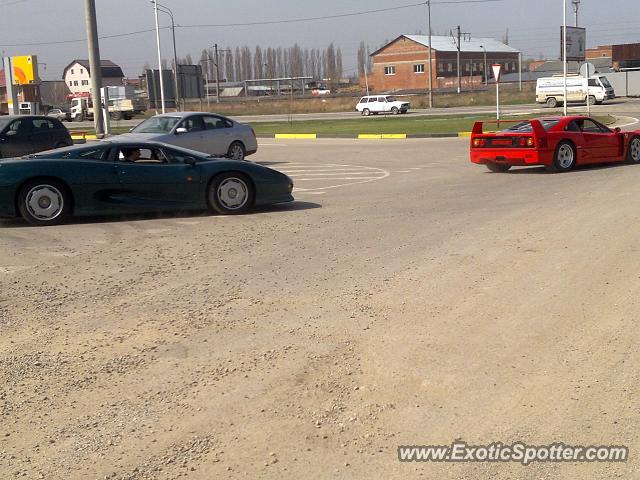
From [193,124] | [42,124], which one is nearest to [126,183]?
[193,124]

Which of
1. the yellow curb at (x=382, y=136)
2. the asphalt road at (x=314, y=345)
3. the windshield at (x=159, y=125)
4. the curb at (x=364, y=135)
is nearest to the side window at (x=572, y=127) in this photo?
the asphalt road at (x=314, y=345)

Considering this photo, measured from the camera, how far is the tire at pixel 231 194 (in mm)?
11891

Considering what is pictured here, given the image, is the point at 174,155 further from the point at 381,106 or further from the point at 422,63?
the point at 422,63

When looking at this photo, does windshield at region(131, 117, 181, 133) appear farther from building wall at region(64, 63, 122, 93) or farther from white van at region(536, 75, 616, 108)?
building wall at region(64, 63, 122, 93)

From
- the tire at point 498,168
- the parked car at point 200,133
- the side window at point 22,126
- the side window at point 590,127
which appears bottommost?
the tire at point 498,168

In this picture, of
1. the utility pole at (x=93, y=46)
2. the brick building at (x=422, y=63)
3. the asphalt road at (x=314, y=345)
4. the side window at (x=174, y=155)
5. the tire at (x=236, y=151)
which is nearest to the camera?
the asphalt road at (x=314, y=345)

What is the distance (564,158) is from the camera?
1703 centimetres

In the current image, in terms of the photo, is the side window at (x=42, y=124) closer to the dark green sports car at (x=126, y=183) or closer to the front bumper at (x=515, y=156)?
the dark green sports car at (x=126, y=183)

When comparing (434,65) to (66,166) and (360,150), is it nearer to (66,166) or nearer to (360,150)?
(360,150)

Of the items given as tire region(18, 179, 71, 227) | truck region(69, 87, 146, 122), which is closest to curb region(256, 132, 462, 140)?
tire region(18, 179, 71, 227)

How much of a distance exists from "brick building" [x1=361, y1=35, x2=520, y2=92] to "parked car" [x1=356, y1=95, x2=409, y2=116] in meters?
52.7

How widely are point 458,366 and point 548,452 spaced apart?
4.04 ft

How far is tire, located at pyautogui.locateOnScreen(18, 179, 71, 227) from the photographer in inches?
437

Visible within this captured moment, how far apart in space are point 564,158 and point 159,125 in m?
9.11
